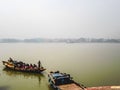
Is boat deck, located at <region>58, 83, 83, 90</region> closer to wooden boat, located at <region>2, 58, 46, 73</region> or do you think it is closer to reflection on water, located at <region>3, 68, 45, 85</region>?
reflection on water, located at <region>3, 68, 45, 85</region>

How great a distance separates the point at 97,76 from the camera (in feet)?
88.1

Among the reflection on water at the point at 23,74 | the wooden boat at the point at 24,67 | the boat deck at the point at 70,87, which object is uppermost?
the wooden boat at the point at 24,67

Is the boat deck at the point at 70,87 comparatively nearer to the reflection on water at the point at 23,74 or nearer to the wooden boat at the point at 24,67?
the reflection on water at the point at 23,74

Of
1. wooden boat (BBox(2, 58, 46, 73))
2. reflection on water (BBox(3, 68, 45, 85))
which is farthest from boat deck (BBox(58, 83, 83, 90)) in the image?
wooden boat (BBox(2, 58, 46, 73))

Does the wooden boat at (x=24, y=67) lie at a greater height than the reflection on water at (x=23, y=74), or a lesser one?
greater

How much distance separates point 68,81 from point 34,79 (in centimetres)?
719

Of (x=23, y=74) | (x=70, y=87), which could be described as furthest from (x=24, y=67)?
(x=70, y=87)

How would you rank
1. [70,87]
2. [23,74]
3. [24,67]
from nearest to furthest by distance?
[70,87] < [23,74] < [24,67]

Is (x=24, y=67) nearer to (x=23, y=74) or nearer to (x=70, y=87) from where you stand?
(x=23, y=74)

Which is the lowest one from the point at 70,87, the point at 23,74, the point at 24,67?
the point at 23,74

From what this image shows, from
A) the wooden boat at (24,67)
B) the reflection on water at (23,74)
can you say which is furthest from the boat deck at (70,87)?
the wooden boat at (24,67)

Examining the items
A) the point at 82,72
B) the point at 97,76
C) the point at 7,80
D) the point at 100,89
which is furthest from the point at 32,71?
the point at 100,89

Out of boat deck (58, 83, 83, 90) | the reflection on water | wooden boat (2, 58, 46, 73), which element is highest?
wooden boat (2, 58, 46, 73)

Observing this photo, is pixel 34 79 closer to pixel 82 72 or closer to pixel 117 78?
pixel 82 72
